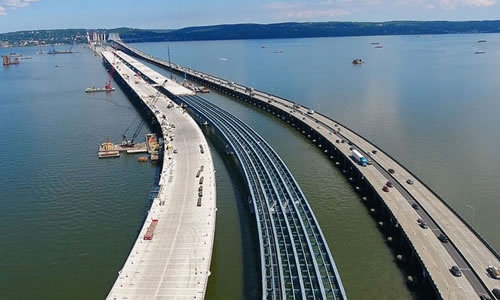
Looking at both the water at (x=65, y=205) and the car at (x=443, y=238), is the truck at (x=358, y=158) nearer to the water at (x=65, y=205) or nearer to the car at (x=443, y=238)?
the car at (x=443, y=238)

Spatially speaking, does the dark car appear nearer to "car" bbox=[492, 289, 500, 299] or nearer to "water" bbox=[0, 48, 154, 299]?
"car" bbox=[492, 289, 500, 299]

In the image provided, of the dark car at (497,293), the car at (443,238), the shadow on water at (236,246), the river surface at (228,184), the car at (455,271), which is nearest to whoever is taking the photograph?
the dark car at (497,293)

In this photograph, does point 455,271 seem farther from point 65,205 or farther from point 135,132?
point 135,132

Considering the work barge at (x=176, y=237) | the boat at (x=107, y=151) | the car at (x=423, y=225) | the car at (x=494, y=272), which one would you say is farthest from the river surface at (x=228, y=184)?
the car at (x=494, y=272)

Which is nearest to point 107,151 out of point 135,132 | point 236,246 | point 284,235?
point 135,132

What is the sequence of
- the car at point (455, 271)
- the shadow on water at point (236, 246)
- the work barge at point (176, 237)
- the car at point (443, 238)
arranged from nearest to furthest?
the work barge at point (176, 237) → the car at point (455, 271) → the shadow on water at point (236, 246) → the car at point (443, 238)

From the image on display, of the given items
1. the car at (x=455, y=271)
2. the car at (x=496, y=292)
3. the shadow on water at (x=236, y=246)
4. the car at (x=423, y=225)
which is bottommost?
the shadow on water at (x=236, y=246)

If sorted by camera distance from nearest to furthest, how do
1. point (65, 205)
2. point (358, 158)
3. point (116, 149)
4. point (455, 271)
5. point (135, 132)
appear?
point (455, 271), point (65, 205), point (358, 158), point (116, 149), point (135, 132)
